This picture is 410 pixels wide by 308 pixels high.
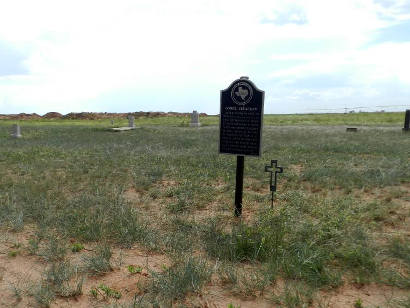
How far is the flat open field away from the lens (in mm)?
3498

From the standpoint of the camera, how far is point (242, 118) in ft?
18.7

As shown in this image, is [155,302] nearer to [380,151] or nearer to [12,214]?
[12,214]

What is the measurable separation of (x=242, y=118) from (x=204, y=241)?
6.70ft

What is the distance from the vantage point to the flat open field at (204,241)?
11.5 feet

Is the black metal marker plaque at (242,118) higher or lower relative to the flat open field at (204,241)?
higher

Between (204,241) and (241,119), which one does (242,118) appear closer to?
(241,119)

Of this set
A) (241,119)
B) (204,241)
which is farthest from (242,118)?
(204,241)

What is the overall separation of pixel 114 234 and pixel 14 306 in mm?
1817

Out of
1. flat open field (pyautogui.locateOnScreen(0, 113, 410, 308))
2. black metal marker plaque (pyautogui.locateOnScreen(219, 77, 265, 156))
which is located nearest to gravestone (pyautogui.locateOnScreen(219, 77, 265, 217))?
black metal marker plaque (pyautogui.locateOnScreen(219, 77, 265, 156))

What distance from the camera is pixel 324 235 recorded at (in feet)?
15.4

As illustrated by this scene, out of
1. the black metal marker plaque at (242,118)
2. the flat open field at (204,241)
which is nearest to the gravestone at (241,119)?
the black metal marker plaque at (242,118)

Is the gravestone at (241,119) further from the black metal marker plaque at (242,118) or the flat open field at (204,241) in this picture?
the flat open field at (204,241)

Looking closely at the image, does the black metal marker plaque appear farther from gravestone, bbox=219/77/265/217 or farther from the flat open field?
the flat open field

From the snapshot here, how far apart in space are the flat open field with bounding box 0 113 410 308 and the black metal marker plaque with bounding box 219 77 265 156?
3.77ft
